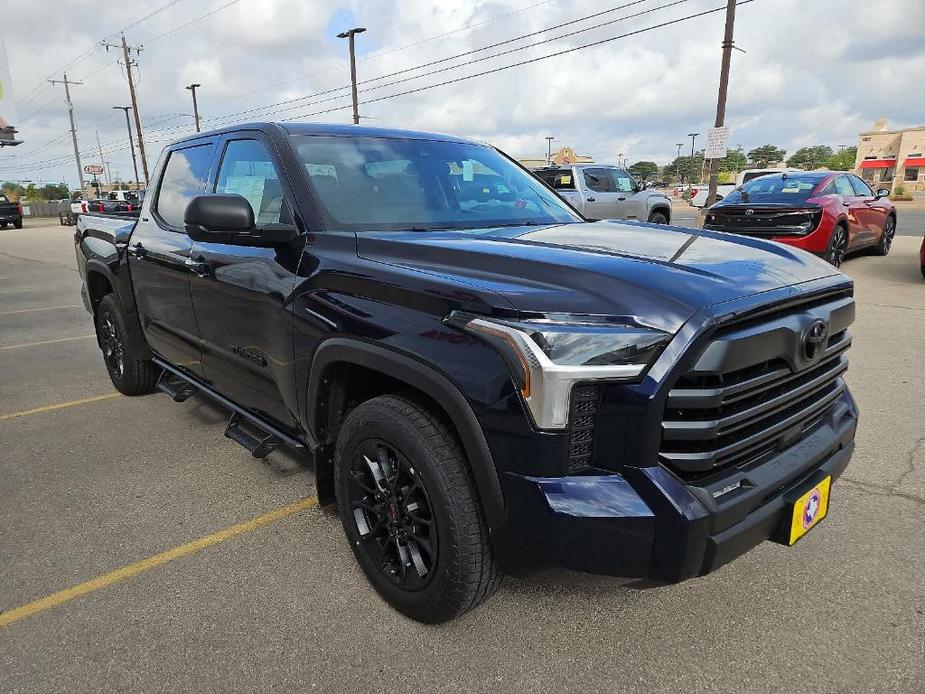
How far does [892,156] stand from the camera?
278ft

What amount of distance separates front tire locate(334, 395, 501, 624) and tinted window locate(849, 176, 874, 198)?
1181 cm

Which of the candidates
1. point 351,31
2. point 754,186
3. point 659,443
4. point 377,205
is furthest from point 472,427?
point 351,31

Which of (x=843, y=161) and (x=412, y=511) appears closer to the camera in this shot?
(x=412, y=511)

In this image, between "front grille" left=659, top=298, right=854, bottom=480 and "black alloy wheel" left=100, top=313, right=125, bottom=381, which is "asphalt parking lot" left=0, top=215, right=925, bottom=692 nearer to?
"front grille" left=659, top=298, right=854, bottom=480

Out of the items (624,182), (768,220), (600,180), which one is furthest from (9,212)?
(768,220)

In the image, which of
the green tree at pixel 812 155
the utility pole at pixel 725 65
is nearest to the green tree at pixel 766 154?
the green tree at pixel 812 155

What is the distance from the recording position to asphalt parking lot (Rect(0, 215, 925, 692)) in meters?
2.08

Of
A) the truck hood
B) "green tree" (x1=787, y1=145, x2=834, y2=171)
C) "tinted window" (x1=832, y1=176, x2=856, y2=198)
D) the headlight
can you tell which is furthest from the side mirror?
"green tree" (x1=787, y1=145, x2=834, y2=171)

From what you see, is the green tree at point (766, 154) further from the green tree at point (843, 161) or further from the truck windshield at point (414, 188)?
the truck windshield at point (414, 188)

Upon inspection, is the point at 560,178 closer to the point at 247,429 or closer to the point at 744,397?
the point at 247,429

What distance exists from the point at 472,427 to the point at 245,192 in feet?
6.17

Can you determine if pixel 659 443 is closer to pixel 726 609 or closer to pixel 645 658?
pixel 645 658

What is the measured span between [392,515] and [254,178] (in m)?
1.71

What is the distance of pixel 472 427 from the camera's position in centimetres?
185
